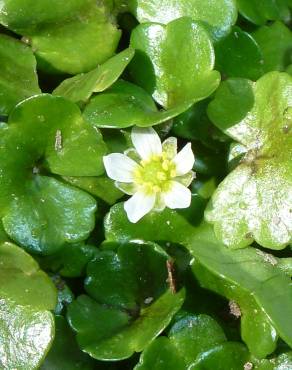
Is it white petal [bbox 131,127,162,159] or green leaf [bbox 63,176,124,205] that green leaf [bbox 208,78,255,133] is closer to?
white petal [bbox 131,127,162,159]

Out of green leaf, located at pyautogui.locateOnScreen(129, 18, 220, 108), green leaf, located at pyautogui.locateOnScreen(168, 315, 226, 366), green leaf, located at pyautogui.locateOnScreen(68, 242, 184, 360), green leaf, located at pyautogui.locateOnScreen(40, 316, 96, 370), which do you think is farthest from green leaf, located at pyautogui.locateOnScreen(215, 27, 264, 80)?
green leaf, located at pyautogui.locateOnScreen(40, 316, 96, 370)

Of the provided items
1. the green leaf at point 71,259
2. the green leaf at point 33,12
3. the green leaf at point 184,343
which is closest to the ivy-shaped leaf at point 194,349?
the green leaf at point 184,343

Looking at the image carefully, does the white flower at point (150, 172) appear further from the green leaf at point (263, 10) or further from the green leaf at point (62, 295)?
the green leaf at point (263, 10)

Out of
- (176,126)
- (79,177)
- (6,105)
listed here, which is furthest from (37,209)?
(176,126)

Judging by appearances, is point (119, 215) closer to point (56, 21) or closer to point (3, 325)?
point (3, 325)

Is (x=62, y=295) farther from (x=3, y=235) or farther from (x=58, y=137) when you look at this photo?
(x=58, y=137)

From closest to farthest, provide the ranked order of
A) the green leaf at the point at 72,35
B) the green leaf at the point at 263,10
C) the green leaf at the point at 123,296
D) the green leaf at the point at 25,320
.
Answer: the green leaf at the point at 25,320 → the green leaf at the point at 123,296 → the green leaf at the point at 72,35 → the green leaf at the point at 263,10
